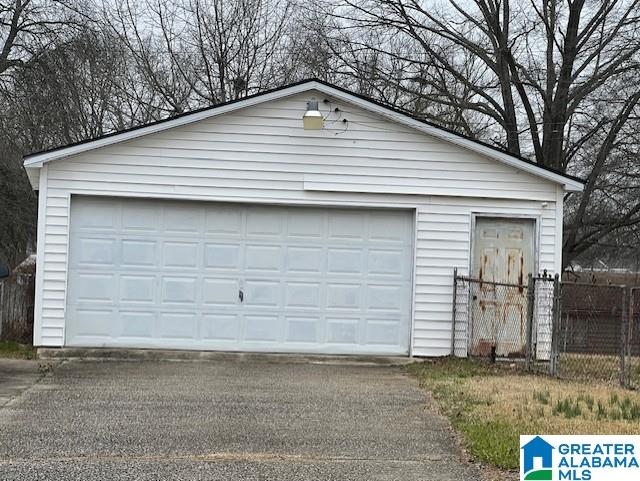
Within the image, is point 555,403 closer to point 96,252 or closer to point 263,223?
point 263,223

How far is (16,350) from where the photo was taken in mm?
13523

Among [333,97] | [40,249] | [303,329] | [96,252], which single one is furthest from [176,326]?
[333,97]

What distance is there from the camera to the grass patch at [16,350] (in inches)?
516

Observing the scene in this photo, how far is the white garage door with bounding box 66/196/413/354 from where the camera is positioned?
13.5 metres

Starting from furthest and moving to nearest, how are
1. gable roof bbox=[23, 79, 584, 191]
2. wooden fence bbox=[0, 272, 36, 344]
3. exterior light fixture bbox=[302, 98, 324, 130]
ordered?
wooden fence bbox=[0, 272, 36, 344]
gable roof bbox=[23, 79, 584, 191]
exterior light fixture bbox=[302, 98, 324, 130]

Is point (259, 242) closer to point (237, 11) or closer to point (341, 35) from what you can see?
point (341, 35)

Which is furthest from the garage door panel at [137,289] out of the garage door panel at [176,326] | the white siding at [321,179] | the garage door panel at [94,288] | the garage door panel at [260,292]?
the garage door panel at [260,292]

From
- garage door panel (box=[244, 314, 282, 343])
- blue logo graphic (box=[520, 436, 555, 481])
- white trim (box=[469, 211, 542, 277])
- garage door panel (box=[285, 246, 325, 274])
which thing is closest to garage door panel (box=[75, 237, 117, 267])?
garage door panel (box=[244, 314, 282, 343])

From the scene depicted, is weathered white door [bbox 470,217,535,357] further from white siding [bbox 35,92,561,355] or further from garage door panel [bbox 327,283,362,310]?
garage door panel [bbox 327,283,362,310]

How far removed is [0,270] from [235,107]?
413cm

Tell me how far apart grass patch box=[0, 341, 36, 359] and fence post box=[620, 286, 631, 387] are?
8.18 m

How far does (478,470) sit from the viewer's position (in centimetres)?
702

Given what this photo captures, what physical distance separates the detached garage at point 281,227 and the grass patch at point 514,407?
1895 millimetres

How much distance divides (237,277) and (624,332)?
5732mm
